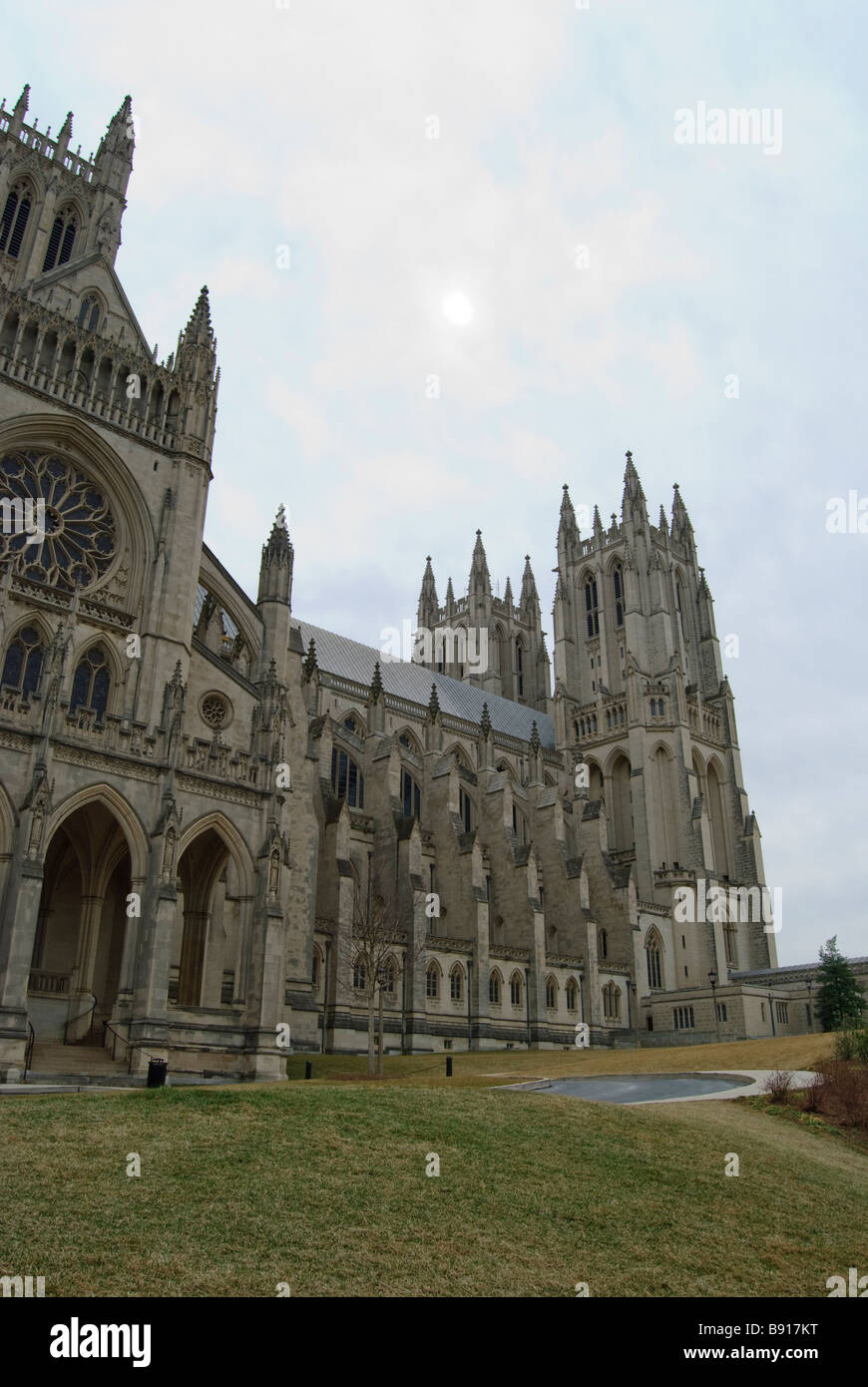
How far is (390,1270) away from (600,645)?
67.7 m

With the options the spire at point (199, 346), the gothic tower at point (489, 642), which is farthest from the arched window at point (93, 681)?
the gothic tower at point (489, 642)

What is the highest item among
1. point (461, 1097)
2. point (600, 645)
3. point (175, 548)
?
point (600, 645)

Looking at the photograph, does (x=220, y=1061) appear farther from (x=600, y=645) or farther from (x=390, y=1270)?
(x=600, y=645)

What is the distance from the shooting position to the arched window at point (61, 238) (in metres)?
44.2

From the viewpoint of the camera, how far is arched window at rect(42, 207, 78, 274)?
44.2m

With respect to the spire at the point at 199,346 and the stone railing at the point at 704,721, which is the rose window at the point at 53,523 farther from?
the stone railing at the point at 704,721

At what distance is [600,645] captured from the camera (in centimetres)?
7575

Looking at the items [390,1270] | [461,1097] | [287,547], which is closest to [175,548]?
[287,547]

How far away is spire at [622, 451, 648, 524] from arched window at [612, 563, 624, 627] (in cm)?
387

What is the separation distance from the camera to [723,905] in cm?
6344

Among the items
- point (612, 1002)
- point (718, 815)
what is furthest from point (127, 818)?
point (718, 815)

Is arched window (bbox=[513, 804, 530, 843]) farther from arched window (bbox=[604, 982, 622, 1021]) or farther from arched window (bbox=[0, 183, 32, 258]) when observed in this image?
arched window (bbox=[0, 183, 32, 258])

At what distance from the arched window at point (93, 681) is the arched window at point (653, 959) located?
122 ft
